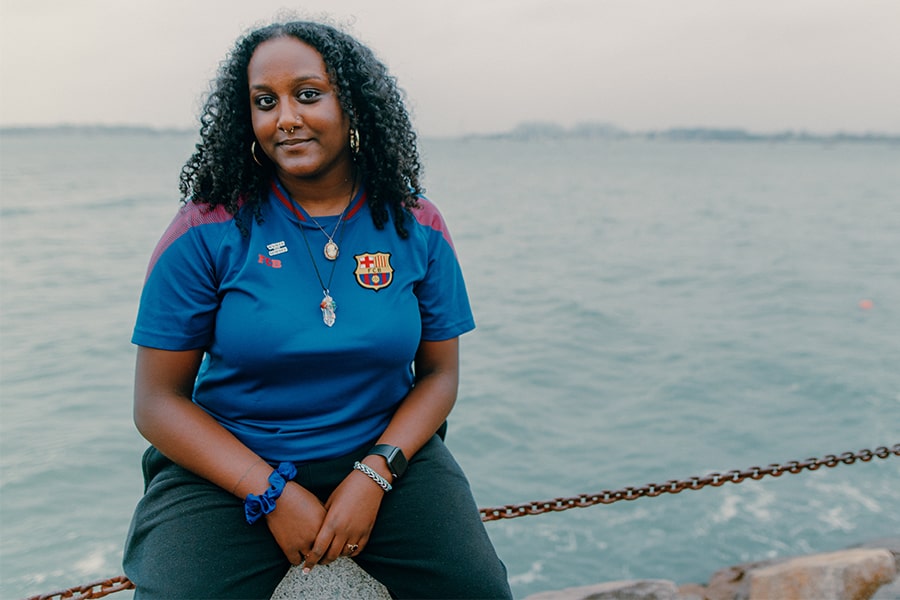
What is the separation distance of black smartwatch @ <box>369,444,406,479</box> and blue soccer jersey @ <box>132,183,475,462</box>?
0.11 m

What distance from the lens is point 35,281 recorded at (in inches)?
797

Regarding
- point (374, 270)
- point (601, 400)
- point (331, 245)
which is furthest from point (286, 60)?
point (601, 400)

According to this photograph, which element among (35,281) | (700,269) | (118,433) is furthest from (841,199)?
(118,433)

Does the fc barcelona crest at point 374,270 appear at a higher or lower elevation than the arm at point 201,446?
higher

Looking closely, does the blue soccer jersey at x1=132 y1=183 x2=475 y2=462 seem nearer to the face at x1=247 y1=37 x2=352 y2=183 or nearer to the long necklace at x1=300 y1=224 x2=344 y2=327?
the long necklace at x1=300 y1=224 x2=344 y2=327

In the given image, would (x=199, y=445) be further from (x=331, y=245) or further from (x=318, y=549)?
(x=331, y=245)

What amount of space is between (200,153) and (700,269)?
22540mm

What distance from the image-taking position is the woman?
2158 mm

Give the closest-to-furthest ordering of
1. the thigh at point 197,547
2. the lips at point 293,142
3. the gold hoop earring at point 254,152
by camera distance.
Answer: the thigh at point 197,547, the lips at point 293,142, the gold hoop earring at point 254,152

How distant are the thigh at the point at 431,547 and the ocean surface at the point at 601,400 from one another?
1.15 metres

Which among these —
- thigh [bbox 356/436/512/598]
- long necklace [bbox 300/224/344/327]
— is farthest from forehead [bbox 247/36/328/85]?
thigh [bbox 356/436/512/598]

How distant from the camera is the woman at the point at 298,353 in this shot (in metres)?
2.16

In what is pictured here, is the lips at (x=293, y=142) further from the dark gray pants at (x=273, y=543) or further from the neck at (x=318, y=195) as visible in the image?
the dark gray pants at (x=273, y=543)

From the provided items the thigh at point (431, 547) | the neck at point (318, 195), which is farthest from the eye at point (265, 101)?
the thigh at point (431, 547)
